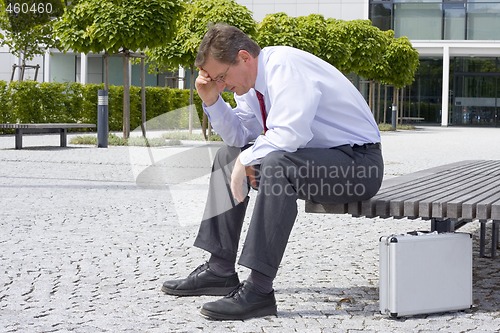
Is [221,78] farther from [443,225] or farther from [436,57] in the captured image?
[436,57]

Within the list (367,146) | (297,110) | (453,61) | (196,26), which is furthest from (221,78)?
(453,61)

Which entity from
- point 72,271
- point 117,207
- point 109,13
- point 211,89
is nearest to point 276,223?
point 211,89

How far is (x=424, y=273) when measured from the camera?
362 centimetres

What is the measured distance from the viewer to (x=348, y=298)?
3979mm

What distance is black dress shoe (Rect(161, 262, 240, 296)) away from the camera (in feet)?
13.1

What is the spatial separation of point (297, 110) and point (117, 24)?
46.6ft

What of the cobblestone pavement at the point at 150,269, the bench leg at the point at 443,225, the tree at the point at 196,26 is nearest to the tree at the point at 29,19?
the tree at the point at 196,26

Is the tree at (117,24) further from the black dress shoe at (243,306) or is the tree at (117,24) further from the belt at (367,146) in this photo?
the black dress shoe at (243,306)

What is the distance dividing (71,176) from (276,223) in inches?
292

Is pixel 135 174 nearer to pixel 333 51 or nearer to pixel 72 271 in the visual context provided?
pixel 72 271

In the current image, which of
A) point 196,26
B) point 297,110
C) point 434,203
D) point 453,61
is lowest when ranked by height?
point 434,203

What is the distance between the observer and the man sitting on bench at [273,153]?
3.47 meters

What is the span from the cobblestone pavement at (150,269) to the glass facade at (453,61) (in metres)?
33.7

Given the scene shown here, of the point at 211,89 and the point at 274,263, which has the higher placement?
the point at 211,89
